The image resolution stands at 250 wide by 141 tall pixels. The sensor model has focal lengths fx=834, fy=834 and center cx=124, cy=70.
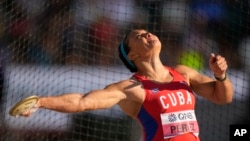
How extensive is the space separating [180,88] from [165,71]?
159 millimetres

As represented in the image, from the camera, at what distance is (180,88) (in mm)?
4520

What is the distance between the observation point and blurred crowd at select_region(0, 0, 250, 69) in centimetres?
693

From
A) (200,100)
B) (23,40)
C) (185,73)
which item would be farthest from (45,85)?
(185,73)

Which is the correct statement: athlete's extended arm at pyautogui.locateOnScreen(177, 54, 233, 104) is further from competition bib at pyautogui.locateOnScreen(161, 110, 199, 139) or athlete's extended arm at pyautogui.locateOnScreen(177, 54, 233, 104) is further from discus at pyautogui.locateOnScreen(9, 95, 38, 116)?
discus at pyautogui.locateOnScreen(9, 95, 38, 116)

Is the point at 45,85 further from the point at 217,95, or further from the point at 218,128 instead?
the point at 217,95

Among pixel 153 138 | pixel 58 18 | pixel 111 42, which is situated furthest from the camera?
pixel 111 42

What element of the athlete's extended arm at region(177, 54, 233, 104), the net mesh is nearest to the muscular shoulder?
the athlete's extended arm at region(177, 54, 233, 104)

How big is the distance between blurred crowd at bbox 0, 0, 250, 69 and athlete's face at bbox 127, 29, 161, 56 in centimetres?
218

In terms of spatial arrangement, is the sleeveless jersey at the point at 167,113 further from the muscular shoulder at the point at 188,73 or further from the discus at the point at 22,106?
the discus at the point at 22,106

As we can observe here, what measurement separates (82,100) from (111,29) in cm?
319

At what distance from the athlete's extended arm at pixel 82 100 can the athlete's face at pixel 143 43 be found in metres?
0.24

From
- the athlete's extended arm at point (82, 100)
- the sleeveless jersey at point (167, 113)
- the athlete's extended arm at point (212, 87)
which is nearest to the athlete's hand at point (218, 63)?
the athlete's extended arm at point (212, 87)

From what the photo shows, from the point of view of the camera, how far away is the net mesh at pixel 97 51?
22.6 feet

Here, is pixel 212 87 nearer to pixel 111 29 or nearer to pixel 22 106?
pixel 22 106
